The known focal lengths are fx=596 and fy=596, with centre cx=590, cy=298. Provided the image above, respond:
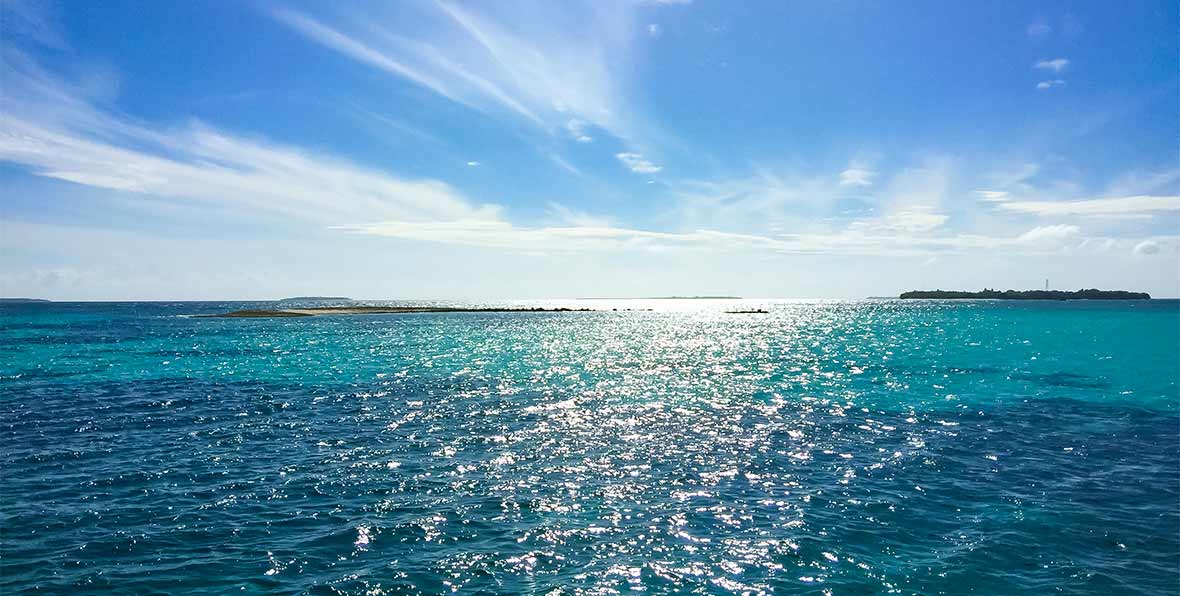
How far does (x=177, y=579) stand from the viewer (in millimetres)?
14023

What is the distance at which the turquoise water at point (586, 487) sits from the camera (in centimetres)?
1449

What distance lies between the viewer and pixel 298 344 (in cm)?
8188

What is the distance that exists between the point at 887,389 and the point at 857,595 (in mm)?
34822

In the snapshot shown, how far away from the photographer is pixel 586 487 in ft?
68.5

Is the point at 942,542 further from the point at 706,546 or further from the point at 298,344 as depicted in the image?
the point at 298,344

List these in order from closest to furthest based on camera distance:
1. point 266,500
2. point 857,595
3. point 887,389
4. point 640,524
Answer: point 857,595, point 640,524, point 266,500, point 887,389

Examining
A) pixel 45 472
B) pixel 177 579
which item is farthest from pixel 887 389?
pixel 45 472

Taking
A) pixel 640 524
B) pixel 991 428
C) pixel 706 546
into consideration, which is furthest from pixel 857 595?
pixel 991 428

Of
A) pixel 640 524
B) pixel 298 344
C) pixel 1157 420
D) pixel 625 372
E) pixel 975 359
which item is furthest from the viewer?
pixel 298 344

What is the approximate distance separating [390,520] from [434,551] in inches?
110

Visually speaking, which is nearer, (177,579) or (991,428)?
(177,579)

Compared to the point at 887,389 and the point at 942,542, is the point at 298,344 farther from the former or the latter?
the point at 942,542

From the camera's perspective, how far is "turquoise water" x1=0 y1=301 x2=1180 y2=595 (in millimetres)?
14492

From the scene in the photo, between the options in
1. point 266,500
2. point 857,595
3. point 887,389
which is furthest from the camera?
point 887,389
